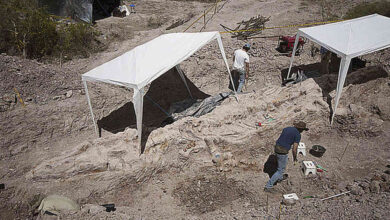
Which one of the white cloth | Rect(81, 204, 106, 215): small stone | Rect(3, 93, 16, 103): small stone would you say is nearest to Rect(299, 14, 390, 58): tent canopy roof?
the white cloth

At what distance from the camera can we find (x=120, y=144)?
5820 mm

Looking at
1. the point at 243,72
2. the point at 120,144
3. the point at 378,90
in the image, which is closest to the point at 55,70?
the point at 120,144

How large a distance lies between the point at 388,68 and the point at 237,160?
5521 mm

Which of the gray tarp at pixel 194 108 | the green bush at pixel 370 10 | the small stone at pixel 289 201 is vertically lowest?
the small stone at pixel 289 201

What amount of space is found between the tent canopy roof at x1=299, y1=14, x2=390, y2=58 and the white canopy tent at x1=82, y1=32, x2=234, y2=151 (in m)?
2.80

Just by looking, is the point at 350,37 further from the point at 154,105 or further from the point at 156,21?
the point at 156,21

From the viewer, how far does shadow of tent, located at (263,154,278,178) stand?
6000 millimetres

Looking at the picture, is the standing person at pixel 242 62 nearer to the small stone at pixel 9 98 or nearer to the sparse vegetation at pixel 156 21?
the small stone at pixel 9 98

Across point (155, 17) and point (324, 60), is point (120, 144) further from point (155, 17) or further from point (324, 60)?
point (155, 17)

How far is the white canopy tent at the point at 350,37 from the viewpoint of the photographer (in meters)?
6.30

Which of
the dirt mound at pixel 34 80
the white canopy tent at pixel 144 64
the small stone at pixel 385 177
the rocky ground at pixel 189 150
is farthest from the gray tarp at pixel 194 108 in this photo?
the small stone at pixel 385 177

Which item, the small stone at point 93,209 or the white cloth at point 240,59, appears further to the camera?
the white cloth at point 240,59

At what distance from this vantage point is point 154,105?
8.41 metres

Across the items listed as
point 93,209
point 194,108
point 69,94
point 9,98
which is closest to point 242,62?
point 194,108
